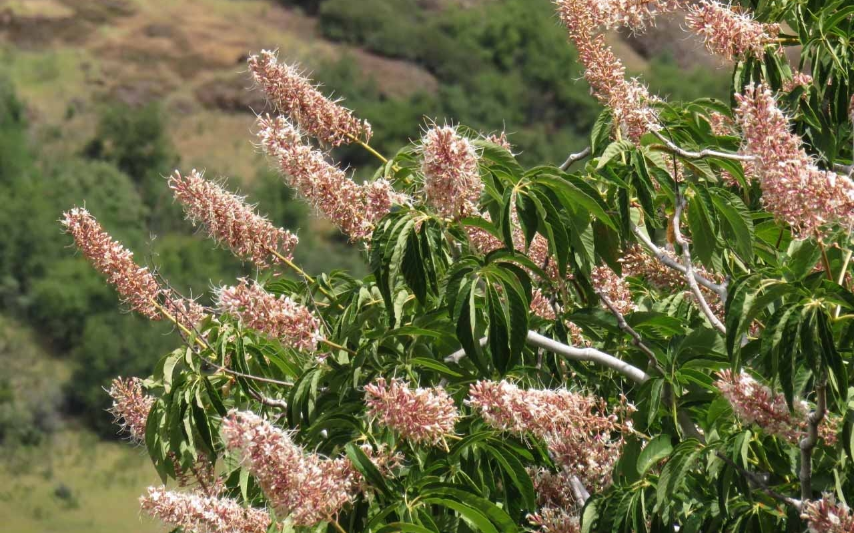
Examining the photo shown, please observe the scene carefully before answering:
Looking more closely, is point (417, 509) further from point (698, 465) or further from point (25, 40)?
point (25, 40)

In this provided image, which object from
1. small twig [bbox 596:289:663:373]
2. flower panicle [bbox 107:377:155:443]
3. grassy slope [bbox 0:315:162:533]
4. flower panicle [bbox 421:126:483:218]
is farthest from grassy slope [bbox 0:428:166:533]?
flower panicle [bbox 421:126:483:218]

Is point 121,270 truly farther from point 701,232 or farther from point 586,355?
point 701,232

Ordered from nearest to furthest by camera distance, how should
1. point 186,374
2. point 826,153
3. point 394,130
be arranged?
point 186,374 → point 826,153 → point 394,130

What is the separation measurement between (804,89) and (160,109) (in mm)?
86045

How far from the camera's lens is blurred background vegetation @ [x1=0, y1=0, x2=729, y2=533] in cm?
6247

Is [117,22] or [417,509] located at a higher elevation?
[417,509]

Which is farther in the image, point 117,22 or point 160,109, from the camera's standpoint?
point 117,22

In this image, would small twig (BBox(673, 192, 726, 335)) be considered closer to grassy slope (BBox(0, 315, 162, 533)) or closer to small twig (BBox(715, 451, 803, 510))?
small twig (BBox(715, 451, 803, 510))

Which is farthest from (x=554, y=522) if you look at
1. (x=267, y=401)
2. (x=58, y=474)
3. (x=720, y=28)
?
(x=58, y=474)

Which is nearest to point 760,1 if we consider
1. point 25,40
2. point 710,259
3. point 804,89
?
point 804,89

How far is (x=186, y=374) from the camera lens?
4336mm

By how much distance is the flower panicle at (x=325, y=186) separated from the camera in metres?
3.93

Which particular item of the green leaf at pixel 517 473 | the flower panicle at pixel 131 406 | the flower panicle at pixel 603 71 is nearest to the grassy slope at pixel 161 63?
the flower panicle at pixel 131 406

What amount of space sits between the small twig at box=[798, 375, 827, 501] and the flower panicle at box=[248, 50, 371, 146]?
1.73m
